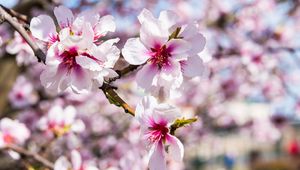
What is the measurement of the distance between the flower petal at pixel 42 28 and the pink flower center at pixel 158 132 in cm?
37

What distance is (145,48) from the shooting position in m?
1.32

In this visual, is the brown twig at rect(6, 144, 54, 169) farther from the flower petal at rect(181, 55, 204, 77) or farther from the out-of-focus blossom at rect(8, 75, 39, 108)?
the out-of-focus blossom at rect(8, 75, 39, 108)

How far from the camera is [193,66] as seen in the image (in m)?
1.38

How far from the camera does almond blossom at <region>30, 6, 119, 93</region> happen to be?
1.22 meters

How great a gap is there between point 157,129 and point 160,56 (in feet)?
0.68

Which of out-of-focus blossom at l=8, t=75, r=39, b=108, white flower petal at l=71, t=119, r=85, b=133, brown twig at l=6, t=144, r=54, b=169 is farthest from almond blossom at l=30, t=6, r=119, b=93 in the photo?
out-of-focus blossom at l=8, t=75, r=39, b=108

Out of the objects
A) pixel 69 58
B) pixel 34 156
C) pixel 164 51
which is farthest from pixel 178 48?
pixel 34 156

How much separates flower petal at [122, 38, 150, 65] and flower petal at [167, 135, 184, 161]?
0.22 m

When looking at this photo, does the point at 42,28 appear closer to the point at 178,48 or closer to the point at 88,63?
the point at 88,63

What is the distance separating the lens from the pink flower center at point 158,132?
4.21ft

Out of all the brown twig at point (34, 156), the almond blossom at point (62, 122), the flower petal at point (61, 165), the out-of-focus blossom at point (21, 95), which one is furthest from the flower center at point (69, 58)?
the out-of-focus blossom at point (21, 95)

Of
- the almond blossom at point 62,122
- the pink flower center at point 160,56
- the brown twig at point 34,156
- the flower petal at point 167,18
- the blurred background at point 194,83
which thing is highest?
the flower petal at point 167,18

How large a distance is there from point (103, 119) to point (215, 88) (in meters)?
1.65

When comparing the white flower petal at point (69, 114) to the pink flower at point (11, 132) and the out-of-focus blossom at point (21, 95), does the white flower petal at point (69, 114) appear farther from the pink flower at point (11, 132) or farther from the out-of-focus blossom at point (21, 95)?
the out-of-focus blossom at point (21, 95)
